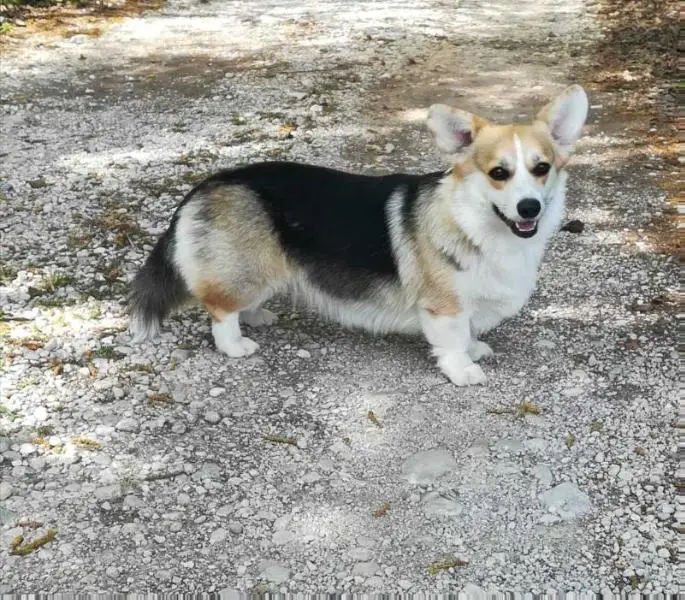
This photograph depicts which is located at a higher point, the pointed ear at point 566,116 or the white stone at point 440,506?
the pointed ear at point 566,116

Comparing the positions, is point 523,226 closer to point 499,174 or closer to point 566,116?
point 499,174

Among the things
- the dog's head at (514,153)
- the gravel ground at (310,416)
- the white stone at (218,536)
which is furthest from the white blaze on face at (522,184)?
the white stone at (218,536)

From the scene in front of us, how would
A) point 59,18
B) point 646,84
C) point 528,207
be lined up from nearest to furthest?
1. point 528,207
2. point 646,84
3. point 59,18

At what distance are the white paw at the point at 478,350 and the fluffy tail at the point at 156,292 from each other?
133 cm

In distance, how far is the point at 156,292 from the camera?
4000mm

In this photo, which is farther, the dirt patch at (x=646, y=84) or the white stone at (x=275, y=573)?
the dirt patch at (x=646, y=84)

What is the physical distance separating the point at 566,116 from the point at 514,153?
351 millimetres

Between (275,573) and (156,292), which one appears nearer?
(275,573)

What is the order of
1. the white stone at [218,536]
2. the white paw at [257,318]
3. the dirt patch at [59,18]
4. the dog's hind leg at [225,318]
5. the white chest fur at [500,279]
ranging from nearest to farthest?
the white stone at [218,536]
the white chest fur at [500,279]
the dog's hind leg at [225,318]
the white paw at [257,318]
the dirt patch at [59,18]

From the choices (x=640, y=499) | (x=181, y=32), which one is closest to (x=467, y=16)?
(x=181, y=32)

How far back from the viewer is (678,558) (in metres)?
2.89

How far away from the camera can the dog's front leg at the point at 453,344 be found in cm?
376

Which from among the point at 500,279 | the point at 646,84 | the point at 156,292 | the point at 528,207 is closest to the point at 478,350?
the point at 500,279

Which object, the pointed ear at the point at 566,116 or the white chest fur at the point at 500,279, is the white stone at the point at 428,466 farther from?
the pointed ear at the point at 566,116
